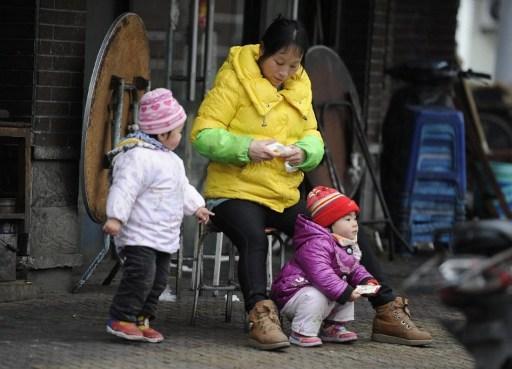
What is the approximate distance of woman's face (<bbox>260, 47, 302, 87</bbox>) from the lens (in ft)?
24.7

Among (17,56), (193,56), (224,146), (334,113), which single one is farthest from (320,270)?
(334,113)

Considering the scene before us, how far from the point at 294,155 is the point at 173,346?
→ 45.3 inches

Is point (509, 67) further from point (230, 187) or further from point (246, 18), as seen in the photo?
point (230, 187)

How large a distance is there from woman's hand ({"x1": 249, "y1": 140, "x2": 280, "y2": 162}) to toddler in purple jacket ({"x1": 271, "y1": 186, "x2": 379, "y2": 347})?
1.09 feet

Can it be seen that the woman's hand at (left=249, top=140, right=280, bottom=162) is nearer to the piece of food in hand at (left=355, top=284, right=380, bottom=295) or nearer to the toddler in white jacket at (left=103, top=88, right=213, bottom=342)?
the toddler in white jacket at (left=103, top=88, right=213, bottom=342)

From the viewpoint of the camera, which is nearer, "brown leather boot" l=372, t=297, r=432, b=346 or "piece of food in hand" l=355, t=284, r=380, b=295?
"piece of food in hand" l=355, t=284, r=380, b=295

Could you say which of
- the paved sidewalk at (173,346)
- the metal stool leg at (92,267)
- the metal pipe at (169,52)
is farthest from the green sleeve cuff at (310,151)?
the metal pipe at (169,52)

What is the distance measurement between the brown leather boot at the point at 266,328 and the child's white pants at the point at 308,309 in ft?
0.37

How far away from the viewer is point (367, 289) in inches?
286

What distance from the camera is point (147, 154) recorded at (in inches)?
282

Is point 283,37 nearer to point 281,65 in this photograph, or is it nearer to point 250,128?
point 281,65

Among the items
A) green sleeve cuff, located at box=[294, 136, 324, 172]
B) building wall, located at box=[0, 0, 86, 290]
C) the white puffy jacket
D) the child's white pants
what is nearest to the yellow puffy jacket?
green sleeve cuff, located at box=[294, 136, 324, 172]

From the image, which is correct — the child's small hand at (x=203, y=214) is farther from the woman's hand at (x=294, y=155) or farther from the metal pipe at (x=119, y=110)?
the metal pipe at (x=119, y=110)

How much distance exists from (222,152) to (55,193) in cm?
181
